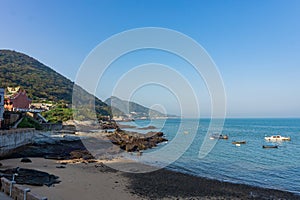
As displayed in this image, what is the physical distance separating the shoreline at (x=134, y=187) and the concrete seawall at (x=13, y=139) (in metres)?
2.04

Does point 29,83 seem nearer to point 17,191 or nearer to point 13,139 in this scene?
point 13,139

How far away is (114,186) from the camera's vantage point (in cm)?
1638

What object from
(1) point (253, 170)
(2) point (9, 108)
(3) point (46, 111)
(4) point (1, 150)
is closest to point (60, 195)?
(4) point (1, 150)

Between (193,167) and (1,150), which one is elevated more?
(1,150)

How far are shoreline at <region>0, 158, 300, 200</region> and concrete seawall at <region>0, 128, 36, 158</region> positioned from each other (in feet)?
A: 6.69

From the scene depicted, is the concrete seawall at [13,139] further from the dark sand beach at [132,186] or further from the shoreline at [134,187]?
the shoreline at [134,187]

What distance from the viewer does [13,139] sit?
24.9m

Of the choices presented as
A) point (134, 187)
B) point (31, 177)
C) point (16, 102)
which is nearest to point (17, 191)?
point (31, 177)

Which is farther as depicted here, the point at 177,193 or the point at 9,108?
the point at 9,108

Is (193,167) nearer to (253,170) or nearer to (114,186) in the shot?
(253,170)

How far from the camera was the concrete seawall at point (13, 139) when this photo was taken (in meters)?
22.6

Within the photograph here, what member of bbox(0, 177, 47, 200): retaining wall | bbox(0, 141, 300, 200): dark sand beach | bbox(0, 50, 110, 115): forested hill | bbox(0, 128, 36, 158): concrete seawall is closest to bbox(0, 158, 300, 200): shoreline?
bbox(0, 141, 300, 200): dark sand beach

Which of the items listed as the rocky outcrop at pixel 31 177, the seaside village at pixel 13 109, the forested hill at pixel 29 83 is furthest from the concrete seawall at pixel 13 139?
the forested hill at pixel 29 83

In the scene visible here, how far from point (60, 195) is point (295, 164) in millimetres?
27384
